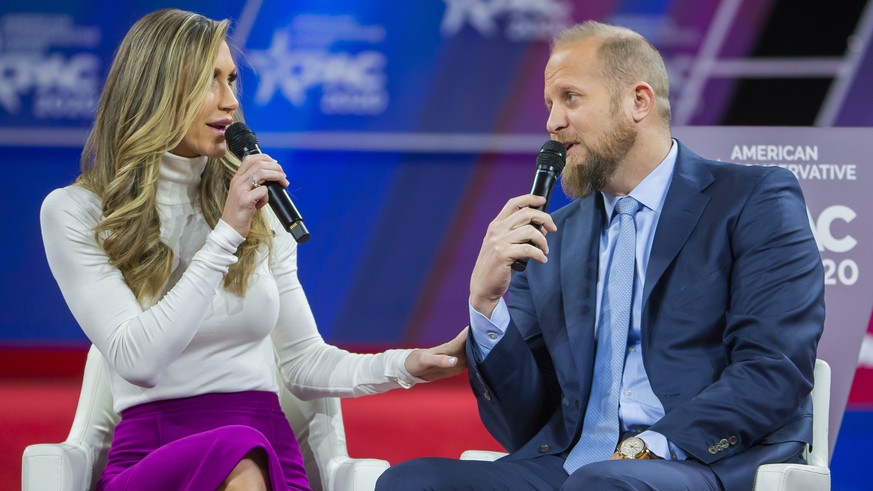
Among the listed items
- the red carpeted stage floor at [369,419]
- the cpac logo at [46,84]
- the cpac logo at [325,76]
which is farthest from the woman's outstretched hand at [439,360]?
the cpac logo at [46,84]

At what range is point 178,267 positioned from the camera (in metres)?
2.43

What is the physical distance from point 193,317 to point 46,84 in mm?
2710

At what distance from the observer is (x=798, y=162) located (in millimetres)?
3074

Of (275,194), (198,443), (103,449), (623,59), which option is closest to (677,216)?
(623,59)

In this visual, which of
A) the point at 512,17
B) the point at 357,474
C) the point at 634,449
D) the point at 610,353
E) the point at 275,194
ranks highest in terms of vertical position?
the point at 512,17

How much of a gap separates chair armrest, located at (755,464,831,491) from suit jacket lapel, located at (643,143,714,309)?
15.5 inches

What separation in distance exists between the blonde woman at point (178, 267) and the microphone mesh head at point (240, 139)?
0.05m

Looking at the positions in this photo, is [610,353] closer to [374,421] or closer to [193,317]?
[193,317]

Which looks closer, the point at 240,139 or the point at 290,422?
the point at 240,139

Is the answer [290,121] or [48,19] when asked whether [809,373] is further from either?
[48,19]

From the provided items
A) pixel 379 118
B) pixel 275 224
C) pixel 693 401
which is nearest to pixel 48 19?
pixel 379 118

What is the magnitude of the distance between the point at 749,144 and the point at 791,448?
1217mm

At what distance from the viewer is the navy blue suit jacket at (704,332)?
203 centimetres

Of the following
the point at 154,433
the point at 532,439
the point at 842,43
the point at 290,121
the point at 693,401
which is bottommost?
the point at 154,433
